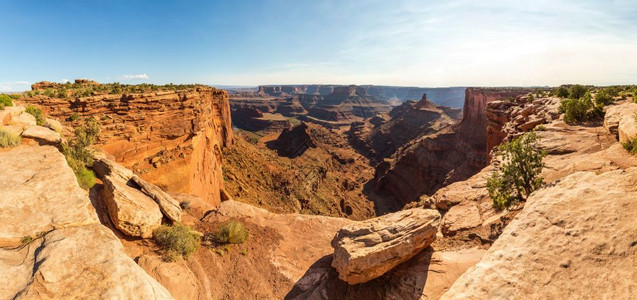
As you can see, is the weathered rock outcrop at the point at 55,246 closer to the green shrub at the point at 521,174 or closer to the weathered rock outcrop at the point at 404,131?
the green shrub at the point at 521,174

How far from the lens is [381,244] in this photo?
8.02m

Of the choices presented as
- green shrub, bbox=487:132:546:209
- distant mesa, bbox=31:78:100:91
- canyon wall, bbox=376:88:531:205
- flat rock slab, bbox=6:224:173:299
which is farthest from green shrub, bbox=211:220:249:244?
canyon wall, bbox=376:88:531:205

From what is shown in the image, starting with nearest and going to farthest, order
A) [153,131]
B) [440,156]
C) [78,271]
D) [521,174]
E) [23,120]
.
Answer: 1. [78,271]
2. [521,174]
3. [23,120]
4. [153,131]
5. [440,156]

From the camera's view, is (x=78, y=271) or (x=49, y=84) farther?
(x=49, y=84)

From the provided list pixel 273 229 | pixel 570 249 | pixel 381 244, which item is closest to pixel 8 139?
pixel 273 229

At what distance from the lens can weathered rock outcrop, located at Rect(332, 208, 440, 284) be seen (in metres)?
7.78

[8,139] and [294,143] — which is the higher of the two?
[8,139]

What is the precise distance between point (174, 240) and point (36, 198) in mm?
4382

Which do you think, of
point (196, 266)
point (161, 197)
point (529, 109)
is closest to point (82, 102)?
point (161, 197)

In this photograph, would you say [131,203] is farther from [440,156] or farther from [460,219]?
[440,156]

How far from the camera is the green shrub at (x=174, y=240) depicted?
9453 millimetres

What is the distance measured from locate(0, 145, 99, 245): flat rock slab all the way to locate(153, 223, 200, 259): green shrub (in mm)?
3143

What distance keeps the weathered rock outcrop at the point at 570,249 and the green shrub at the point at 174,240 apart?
31.3 ft

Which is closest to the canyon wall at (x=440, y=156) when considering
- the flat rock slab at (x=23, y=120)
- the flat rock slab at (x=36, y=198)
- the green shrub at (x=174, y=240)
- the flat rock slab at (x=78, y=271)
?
the green shrub at (x=174, y=240)
